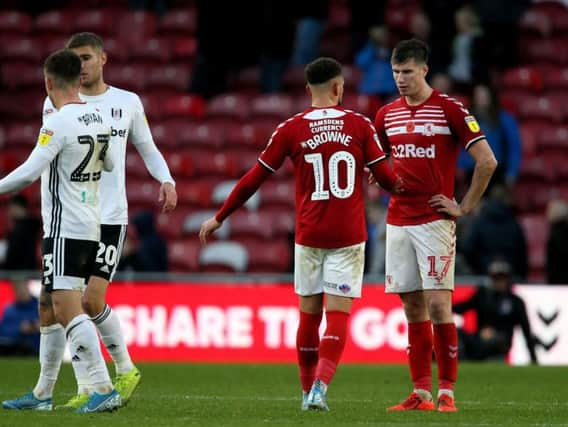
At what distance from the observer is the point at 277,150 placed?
9125 mm

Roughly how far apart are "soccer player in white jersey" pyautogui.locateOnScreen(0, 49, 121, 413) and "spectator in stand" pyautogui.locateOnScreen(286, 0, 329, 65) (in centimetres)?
1212

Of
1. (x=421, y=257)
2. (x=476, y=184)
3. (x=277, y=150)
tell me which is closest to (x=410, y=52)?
(x=476, y=184)

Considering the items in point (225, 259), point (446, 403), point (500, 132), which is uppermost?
point (500, 132)

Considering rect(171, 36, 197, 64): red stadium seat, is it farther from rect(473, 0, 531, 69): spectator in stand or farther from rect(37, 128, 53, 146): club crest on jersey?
rect(37, 128, 53, 146): club crest on jersey

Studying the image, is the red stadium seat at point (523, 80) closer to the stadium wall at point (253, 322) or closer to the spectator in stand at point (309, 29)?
the spectator in stand at point (309, 29)

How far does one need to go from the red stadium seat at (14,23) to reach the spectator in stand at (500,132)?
8030 mm

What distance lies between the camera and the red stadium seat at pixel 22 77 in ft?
70.3

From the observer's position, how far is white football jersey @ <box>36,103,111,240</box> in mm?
8562

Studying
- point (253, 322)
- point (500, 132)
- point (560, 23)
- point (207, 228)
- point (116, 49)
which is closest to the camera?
point (207, 228)

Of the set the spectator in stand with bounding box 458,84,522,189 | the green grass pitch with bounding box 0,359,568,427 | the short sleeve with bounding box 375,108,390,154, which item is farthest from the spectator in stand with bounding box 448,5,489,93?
the short sleeve with bounding box 375,108,390,154

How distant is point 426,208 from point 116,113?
222 centimetres

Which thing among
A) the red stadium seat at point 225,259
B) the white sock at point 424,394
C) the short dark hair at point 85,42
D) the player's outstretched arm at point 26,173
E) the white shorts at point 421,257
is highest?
Result: the short dark hair at point 85,42

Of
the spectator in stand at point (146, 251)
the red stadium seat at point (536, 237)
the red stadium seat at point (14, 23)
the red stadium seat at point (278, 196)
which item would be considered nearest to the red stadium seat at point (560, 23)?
the red stadium seat at point (536, 237)

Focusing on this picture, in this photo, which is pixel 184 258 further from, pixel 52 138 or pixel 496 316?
pixel 52 138
